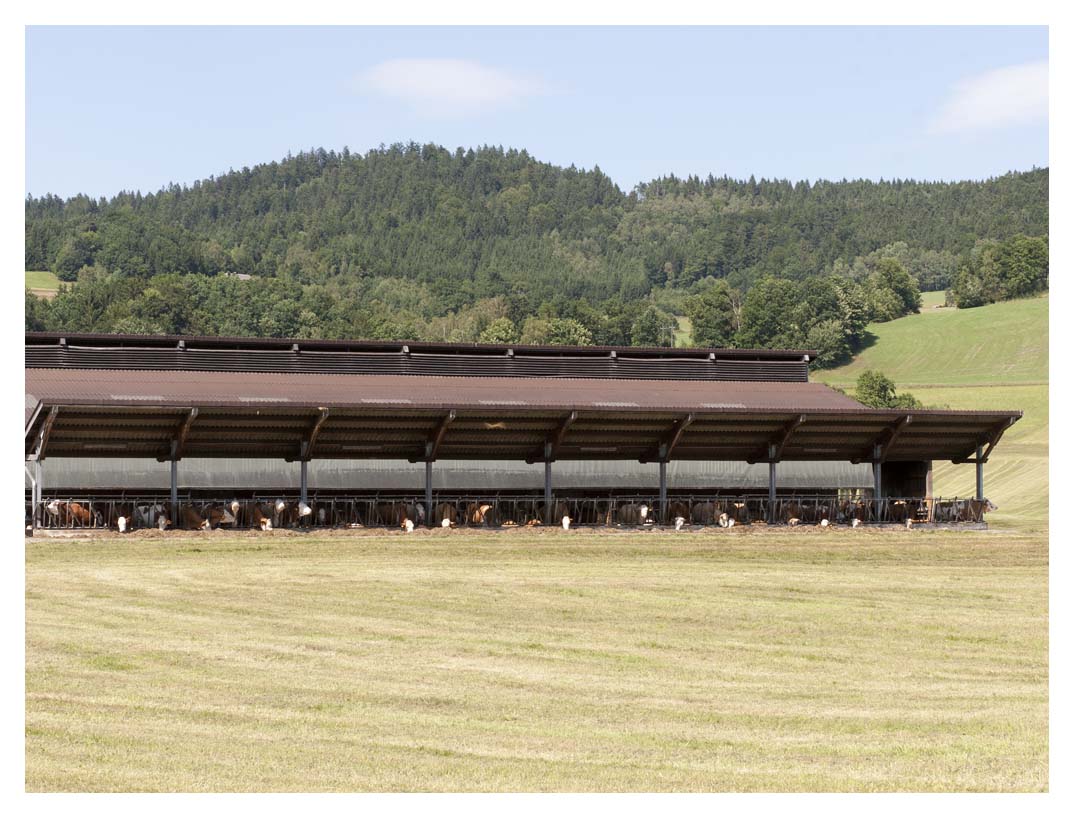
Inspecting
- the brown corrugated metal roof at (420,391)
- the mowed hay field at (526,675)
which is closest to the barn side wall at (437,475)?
the brown corrugated metal roof at (420,391)

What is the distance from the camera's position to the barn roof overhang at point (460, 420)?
38812mm

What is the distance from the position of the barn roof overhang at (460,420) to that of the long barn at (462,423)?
72 mm

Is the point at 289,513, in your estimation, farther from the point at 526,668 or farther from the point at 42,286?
the point at 42,286

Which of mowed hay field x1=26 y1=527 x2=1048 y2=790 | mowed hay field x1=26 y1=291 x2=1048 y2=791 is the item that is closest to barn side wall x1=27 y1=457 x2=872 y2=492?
mowed hay field x1=26 y1=291 x2=1048 y2=791

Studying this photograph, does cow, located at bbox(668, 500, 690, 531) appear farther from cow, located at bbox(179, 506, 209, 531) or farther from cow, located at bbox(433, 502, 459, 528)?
cow, located at bbox(179, 506, 209, 531)

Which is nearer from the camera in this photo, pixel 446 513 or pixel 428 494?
pixel 428 494

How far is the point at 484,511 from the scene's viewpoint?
138 feet

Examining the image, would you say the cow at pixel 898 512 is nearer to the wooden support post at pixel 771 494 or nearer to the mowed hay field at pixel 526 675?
the wooden support post at pixel 771 494

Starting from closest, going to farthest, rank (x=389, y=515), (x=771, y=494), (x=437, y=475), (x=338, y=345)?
1. (x=389, y=515)
2. (x=437, y=475)
3. (x=771, y=494)
4. (x=338, y=345)

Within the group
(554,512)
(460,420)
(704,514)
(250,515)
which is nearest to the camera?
(250,515)

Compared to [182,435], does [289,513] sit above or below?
below

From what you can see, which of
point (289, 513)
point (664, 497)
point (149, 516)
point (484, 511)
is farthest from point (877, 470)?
point (149, 516)

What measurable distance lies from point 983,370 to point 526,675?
118 m
